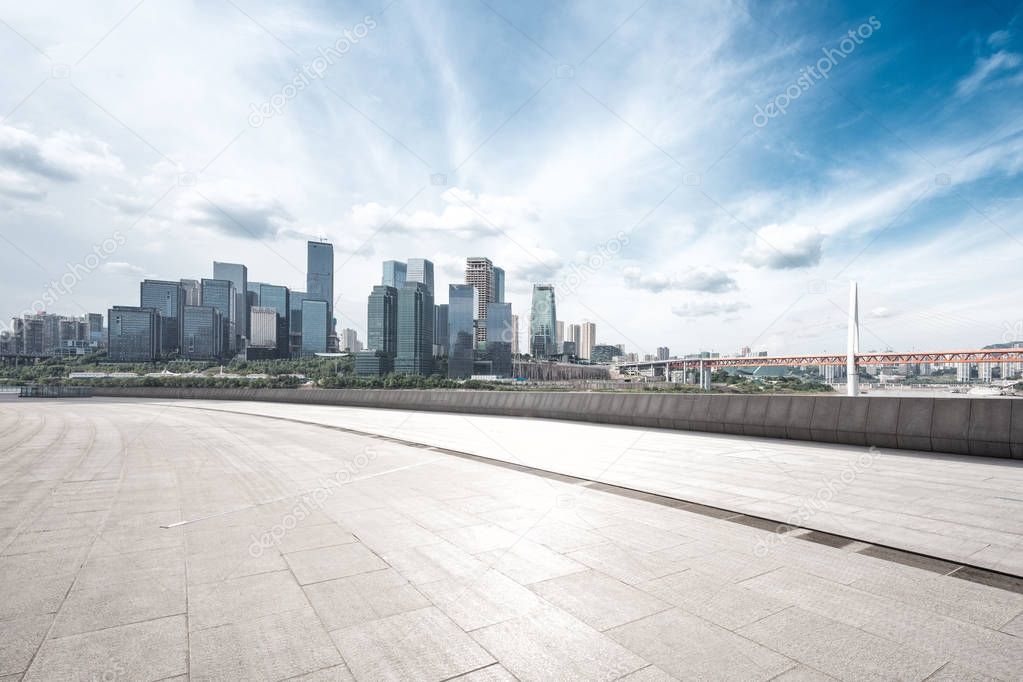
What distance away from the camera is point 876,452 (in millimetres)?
11812

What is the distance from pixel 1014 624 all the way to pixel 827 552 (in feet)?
5.25

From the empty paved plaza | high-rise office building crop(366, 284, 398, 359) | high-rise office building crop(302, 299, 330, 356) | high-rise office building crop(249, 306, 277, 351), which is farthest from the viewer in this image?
high-rise office building crop(302, 299, 330, 356)

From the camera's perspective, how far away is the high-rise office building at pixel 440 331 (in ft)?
402

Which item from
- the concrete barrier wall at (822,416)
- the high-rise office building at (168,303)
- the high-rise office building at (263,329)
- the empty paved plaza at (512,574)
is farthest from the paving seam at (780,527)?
the high-rise office building at (263,329)

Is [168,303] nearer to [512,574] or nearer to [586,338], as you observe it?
[586,338]

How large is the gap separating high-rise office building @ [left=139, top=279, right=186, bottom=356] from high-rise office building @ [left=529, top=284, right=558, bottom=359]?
301 ft

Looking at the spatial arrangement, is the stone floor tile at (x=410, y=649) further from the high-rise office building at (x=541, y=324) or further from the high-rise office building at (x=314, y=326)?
the high-rise office building at (x=314, y=326)

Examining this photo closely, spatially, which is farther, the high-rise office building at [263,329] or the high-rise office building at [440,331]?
the high-rise office building at [263,329]

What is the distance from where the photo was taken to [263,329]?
173 m

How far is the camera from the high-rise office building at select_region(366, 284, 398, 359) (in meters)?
95.6

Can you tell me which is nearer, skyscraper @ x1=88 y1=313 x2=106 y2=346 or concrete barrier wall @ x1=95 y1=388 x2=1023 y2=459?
concrete barrier wall @ x1=95 y1=388 x2=1023 y2=459
